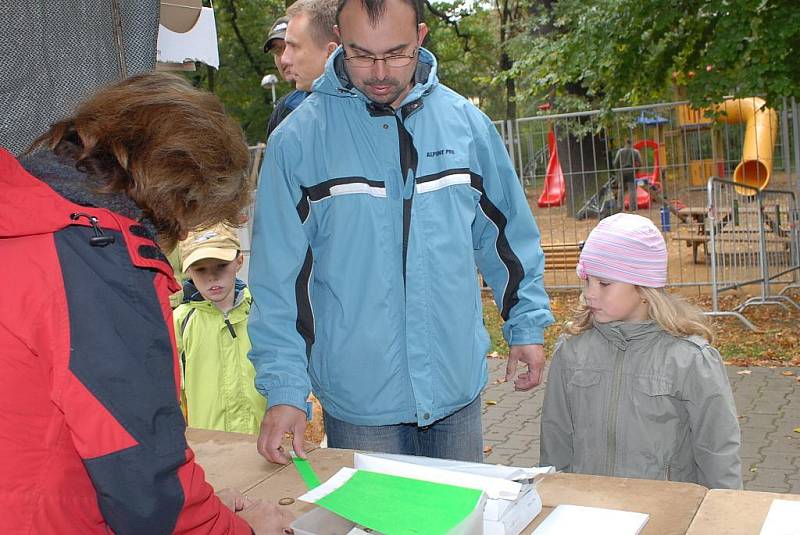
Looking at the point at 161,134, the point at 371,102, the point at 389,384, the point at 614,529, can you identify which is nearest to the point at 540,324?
the point at 389,384

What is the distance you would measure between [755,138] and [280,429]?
8425 millimetres

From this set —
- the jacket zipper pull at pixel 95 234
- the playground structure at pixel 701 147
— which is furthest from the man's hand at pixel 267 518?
the playground structure at pixel 701 147

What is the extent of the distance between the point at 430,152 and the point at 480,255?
0.48 meters

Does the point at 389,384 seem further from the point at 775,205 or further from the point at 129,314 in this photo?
the point at 775,205

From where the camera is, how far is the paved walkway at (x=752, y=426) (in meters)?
4.96

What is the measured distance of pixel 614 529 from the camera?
169cm

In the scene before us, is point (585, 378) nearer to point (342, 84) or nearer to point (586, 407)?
point (586, 407)

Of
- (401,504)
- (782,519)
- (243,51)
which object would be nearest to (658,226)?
(782,519)

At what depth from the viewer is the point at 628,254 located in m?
2.87

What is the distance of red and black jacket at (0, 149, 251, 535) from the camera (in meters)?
1.28

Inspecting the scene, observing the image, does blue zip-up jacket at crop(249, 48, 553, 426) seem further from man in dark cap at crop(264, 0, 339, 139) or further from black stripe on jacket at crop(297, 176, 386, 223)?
man in dark cap at crop(264, 0, 339, 139)

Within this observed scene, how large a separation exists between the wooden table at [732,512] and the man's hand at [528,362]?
88 centimetres

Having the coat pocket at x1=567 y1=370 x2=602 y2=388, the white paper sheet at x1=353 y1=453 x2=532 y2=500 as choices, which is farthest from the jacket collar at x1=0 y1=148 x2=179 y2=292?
the coat pocket at x1=567 y1=370 x2=602 y2=388

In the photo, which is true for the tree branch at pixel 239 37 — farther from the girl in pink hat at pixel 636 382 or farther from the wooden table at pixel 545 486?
the wooden table at pixel 545 486
